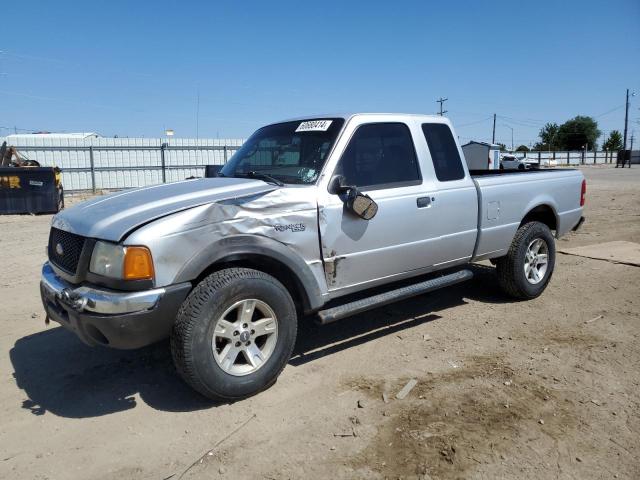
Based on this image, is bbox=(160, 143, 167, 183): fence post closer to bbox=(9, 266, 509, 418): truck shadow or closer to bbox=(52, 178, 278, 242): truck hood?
bbox=(9, 266, 509, 418): truck shadow

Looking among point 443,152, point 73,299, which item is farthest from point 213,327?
point 443,152

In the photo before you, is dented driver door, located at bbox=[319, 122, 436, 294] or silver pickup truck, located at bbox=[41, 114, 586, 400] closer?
silver pickup truck, located at bbox=[41, 114, 586, 400]

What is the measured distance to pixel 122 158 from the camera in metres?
21.4

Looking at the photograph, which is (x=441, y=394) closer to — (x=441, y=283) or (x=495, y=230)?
(x=441, y=283)

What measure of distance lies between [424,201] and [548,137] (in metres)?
109

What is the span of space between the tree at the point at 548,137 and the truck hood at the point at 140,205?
102285 millimetres

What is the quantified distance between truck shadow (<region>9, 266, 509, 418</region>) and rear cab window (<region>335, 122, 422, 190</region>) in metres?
1.45

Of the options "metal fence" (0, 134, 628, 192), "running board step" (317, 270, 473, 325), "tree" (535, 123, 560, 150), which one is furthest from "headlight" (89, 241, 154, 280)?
"tree" (535, 123, 560, 150)

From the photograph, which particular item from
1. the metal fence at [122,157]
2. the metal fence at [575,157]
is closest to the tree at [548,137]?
the metal fence at [575,157]

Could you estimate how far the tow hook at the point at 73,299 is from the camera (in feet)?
9.84

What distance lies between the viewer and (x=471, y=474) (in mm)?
2586

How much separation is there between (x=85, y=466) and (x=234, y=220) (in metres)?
1.66

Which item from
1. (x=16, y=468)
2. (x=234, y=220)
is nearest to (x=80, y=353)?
(x=16, y=468)

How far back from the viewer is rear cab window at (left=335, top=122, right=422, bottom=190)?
3.99 m
